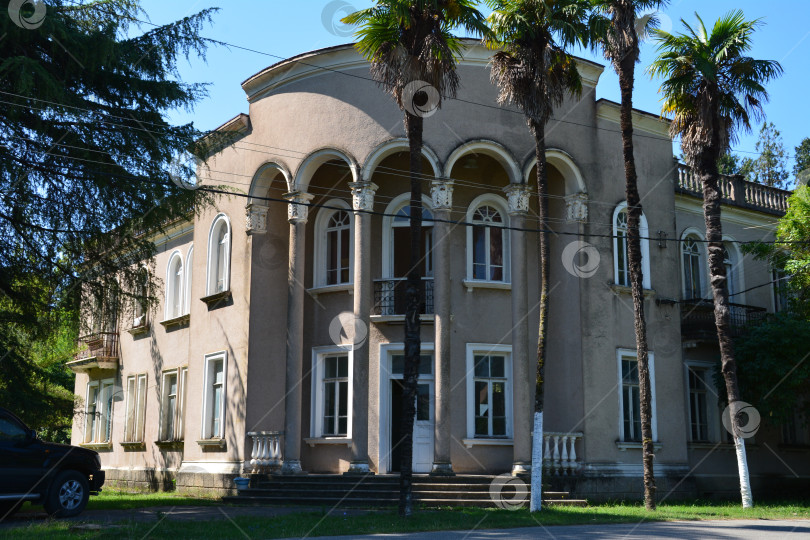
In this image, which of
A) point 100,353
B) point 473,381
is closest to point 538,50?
point 473,381

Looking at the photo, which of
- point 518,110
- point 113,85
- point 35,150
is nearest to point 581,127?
point 518,110

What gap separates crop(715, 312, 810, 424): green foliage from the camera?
22.9 m

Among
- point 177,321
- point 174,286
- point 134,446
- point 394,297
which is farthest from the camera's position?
point 174,286

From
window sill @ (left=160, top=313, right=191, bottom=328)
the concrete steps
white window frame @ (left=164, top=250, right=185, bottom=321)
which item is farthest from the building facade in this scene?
white window frame @ (left=164, top=250, right=185, bottom=321)

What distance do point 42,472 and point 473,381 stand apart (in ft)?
33.7

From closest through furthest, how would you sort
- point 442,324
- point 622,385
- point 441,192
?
1. point 442,324
2. point 441,192
3. point 622,385

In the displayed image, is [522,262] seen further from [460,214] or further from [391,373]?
[391,373]

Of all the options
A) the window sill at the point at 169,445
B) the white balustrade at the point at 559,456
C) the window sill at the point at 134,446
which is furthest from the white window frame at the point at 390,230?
the window sill at the point at 134,446

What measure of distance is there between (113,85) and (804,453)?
2308cm

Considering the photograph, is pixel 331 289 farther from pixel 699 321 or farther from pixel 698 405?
pixel 698 405

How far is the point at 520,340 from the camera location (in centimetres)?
2039

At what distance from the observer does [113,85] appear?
58.4 ft

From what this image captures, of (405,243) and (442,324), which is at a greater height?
(405,243)

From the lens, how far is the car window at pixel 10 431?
1455cm
